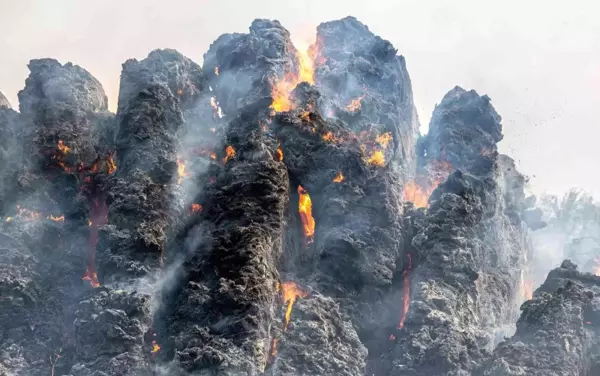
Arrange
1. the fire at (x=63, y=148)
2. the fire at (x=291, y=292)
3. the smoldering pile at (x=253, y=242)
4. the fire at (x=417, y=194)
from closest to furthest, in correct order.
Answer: the smoldering pile at (x=253, y=242), the fire at (x=291, y=292), the fire at (x=63, y=148), the fire at (x=417, y=194)

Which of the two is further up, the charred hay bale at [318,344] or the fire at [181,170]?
the fire at [181,170]

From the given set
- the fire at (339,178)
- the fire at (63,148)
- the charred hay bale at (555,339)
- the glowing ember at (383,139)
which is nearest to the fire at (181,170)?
the fire at (63,148)

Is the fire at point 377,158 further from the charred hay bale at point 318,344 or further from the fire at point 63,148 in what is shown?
the fire at point 63,148

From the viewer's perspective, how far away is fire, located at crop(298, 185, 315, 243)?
192 feet

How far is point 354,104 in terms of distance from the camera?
71812mm

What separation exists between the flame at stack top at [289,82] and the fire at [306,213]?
11.3m

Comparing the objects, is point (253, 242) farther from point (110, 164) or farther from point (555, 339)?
point (555, 339)

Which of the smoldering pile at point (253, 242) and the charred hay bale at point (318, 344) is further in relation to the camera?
the smoldering pile at point (253, 242)

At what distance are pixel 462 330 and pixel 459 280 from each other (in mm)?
5721

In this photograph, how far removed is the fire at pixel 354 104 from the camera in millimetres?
70700

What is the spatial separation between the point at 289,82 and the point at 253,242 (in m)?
32.3

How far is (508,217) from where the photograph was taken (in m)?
77.0

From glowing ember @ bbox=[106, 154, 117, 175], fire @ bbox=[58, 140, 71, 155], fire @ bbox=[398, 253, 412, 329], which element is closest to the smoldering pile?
fire @ bbox=[58, 140, 71, 155]

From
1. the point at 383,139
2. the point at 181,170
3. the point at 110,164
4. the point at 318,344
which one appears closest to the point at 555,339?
the point at 318,344
